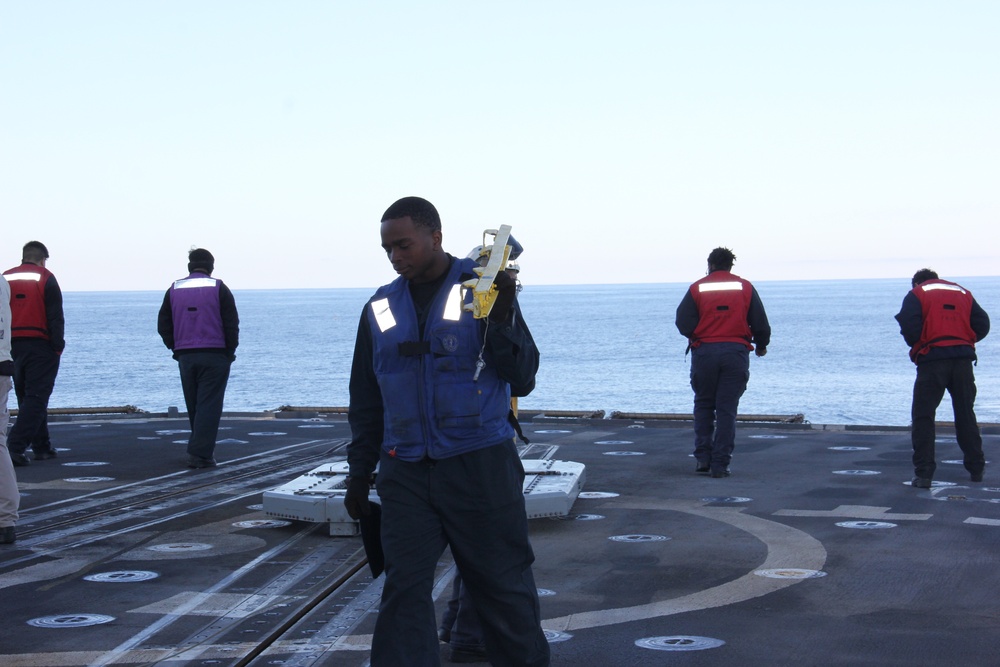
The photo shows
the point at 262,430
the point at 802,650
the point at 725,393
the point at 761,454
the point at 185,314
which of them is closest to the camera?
the point at 802,650

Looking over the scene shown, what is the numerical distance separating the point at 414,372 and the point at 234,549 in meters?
3.31

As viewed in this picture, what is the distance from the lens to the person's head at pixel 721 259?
34.0ft

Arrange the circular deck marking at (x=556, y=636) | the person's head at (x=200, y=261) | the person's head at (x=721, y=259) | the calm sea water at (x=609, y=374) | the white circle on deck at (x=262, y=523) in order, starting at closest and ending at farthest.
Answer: the circular deck marking at (x=556, y=636) → the white circle on deck at (x=262, y=523) → the person's head at (x=721, y=259) → the person's head at (x=200, y=261) → the calm sea water at (x=609, y=374)

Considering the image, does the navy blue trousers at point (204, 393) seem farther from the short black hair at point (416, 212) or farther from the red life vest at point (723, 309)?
the short black hair at point (416, 212)

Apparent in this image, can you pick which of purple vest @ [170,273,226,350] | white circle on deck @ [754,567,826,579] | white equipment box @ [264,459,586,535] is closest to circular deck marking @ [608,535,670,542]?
white equipment box @ [264,459,586,535]

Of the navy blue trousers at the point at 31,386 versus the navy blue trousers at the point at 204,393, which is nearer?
the navy blue trousers at the point at 204,393

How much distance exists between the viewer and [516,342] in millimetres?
3842

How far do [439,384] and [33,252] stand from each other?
8.12m

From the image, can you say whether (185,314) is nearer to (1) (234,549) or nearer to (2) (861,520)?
(1) (234,549)

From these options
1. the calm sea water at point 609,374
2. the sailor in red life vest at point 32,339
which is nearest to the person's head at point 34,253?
the sailor in red life vest at point 32,339

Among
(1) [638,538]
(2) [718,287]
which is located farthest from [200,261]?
(1) [638,538]

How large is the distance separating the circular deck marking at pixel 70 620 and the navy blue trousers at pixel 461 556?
1.91m

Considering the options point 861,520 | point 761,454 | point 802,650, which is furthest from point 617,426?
point 802,650

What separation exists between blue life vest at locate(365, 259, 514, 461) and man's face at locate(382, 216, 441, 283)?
11 cm
